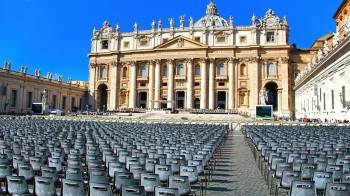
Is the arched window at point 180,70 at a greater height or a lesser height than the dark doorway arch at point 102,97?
greater

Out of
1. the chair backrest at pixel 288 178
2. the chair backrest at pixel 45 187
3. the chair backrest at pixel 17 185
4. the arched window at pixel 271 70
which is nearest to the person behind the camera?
the chair backrest at pixel 45 187

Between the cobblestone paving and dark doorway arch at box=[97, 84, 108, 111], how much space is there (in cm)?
7387

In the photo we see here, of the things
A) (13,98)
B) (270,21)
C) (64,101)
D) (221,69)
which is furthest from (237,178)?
(64,101)

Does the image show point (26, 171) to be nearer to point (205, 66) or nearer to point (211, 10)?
point (205, 66)

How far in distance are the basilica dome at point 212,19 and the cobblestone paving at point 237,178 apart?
81.9 meters

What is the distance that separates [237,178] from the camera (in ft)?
38.2

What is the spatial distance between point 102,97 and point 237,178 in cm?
8080

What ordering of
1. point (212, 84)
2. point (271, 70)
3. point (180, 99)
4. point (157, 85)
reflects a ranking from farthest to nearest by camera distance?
point (180, 99), point (157, 85), point (212, 84), point (271, 70)

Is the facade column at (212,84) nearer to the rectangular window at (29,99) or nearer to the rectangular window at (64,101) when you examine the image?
the rectangular window at (64,101)

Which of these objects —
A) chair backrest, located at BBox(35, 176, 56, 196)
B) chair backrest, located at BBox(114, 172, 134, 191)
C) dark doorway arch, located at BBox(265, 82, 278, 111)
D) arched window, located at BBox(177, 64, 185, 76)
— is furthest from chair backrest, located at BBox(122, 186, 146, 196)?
dark doorway arch, located at BBox(265, 82, 278, 111)

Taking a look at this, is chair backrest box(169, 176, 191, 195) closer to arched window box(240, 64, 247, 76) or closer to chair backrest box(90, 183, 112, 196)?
Answer: chair backrest box(90, 183, 112, 196)

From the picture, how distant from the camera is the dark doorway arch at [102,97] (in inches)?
3447

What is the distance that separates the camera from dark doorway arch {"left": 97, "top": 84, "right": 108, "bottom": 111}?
8756 cm

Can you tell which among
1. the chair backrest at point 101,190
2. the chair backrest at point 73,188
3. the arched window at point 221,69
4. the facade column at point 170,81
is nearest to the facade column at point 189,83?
the facade column at point 170,81
